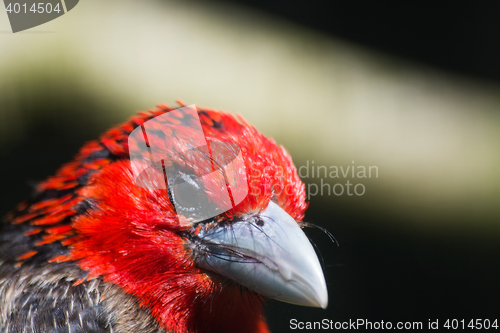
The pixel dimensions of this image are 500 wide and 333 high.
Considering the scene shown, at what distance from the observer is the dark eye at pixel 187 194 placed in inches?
30.2

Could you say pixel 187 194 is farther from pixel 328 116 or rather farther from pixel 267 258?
pixel 328 116

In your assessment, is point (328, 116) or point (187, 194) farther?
point (328, 116)

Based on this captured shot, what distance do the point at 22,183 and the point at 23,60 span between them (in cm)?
43

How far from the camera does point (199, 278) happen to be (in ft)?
2.66

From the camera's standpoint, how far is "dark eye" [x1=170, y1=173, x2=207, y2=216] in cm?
77

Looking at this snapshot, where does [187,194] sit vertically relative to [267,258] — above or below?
above

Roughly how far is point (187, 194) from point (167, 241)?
0.11 meters

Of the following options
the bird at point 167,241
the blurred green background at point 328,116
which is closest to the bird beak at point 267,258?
the bird at point 167,241

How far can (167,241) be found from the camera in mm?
782

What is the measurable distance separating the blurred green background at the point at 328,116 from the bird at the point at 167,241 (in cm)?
45

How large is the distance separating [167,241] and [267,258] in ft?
0.72

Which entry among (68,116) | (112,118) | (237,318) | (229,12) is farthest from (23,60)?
(237,318)

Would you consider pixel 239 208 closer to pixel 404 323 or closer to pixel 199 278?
pixel 199 278

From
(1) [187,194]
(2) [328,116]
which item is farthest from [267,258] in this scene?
(2) [328,116]
